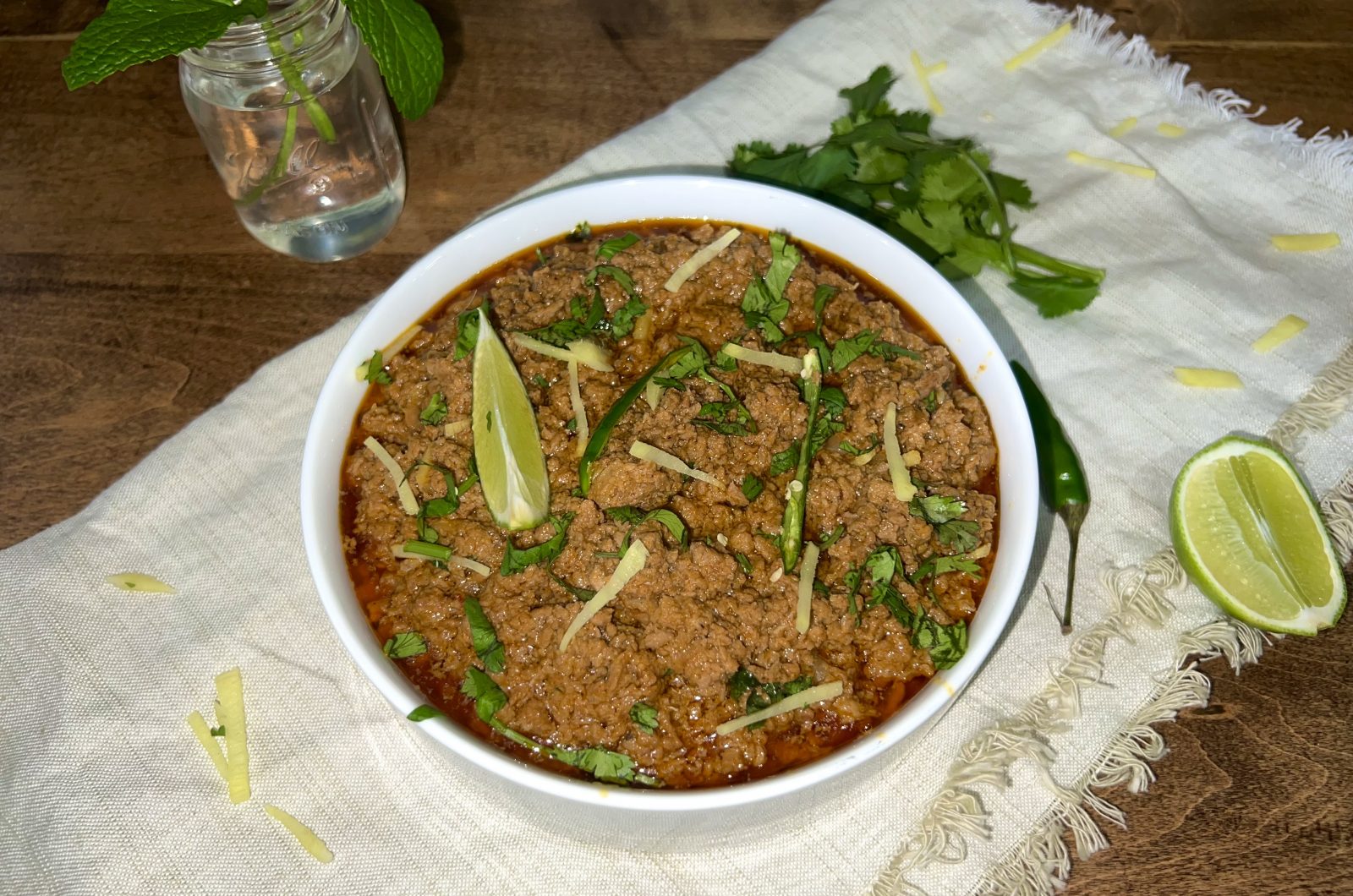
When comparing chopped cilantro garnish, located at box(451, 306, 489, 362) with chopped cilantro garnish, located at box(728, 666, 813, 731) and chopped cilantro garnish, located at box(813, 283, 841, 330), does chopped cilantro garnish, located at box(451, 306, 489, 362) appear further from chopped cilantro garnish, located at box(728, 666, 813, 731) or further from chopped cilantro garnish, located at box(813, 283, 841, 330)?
chopped cilantro garnish, located at box(728, 666, 813, 731)

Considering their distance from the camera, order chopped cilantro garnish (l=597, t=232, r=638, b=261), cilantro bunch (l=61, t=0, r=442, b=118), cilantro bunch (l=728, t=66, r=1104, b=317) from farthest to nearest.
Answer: cilantro bunch (l=728, t=66, r=1104, b=317) → chopped cilantro garnish (l=597, t=232, r=638, b=261) → cilantro bunch (l=61, t=0, r=442, b=118)

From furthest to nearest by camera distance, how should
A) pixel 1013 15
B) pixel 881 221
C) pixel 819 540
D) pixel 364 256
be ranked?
pixel 1013 15, pixel 364 256, pixel 881 221, pixel 819 540

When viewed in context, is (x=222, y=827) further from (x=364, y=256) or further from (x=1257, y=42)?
(x=1257, y=42)

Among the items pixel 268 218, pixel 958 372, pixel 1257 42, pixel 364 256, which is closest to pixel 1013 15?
pixel 1257 42

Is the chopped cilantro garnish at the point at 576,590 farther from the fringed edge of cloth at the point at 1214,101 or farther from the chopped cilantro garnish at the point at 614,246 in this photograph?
the fringed edge of cloth at the point at 1214,101

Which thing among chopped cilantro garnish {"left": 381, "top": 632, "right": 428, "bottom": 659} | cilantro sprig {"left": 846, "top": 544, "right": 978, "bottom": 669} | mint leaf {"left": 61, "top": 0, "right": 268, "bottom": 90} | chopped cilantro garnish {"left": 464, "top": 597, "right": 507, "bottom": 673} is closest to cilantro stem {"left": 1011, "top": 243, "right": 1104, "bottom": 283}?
cilantro sprig {"left": 846, "top": 544, "right": 978, "bottom": 669}

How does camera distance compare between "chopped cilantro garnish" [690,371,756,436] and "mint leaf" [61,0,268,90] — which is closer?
"chopped cilantro garnish" [690,371,756,436]
